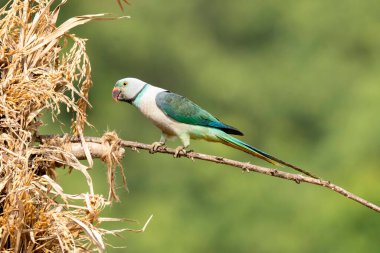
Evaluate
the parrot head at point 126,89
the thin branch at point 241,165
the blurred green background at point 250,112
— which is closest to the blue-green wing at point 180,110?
the parrot head at point 126,89

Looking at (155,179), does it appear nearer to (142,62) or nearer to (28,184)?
(142,62)

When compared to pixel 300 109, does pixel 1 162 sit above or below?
below

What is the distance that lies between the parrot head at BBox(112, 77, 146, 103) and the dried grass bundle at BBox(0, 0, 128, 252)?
5.93ft

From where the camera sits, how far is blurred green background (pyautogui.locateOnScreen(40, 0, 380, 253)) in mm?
21078

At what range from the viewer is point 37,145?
427cm

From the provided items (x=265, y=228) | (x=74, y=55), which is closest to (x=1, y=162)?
(x=74, y=55)

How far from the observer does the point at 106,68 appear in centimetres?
2725

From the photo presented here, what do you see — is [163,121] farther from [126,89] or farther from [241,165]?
[241,165]

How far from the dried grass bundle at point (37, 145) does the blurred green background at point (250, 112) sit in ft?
42.8

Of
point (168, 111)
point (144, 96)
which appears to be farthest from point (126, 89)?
point (168, 111)

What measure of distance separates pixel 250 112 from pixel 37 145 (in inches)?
984

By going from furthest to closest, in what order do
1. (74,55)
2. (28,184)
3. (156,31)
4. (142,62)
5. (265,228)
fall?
(156,31)
(142,62)
(265,228)
(74,55)
(28,184)

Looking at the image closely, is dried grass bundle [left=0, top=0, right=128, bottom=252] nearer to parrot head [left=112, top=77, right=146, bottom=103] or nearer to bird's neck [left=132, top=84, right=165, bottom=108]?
parrot head [left=112, top=77, right=146, bottom=103]

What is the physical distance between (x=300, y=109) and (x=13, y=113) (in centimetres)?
2536
